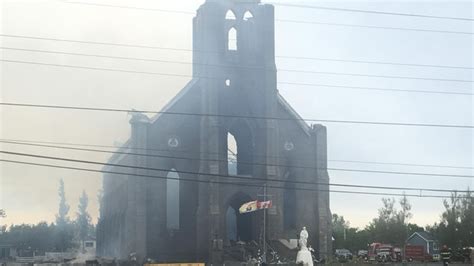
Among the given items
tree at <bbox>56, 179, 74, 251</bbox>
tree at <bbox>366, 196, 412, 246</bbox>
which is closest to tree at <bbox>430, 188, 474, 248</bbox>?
tree at <bbox>366, 196, 412, 246</bbox>

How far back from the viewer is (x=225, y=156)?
196 ft

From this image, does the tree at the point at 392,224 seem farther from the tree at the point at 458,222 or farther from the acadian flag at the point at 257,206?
the acadian flag at the point at 257,206

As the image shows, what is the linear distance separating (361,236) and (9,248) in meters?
56.6

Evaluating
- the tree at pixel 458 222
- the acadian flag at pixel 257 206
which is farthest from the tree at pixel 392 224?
the acadian flag at pixel 257 206

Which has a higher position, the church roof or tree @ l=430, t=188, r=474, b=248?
the church roof

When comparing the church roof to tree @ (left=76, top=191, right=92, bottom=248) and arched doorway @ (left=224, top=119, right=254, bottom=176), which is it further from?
tree @ (left=76, top=191, right=92, bottom=248)

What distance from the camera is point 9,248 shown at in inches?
4459

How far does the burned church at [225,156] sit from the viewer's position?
5834 centimetres

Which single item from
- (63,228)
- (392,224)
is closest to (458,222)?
(392,224)

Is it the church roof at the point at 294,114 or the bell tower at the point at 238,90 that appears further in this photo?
the church roof at the point at 294,114

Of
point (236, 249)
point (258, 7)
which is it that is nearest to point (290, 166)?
point (236, 249)

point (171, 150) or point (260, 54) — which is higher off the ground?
point (260, 54)

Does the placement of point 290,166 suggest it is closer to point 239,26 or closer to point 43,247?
point 239,26

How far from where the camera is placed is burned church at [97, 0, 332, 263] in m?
58.3
